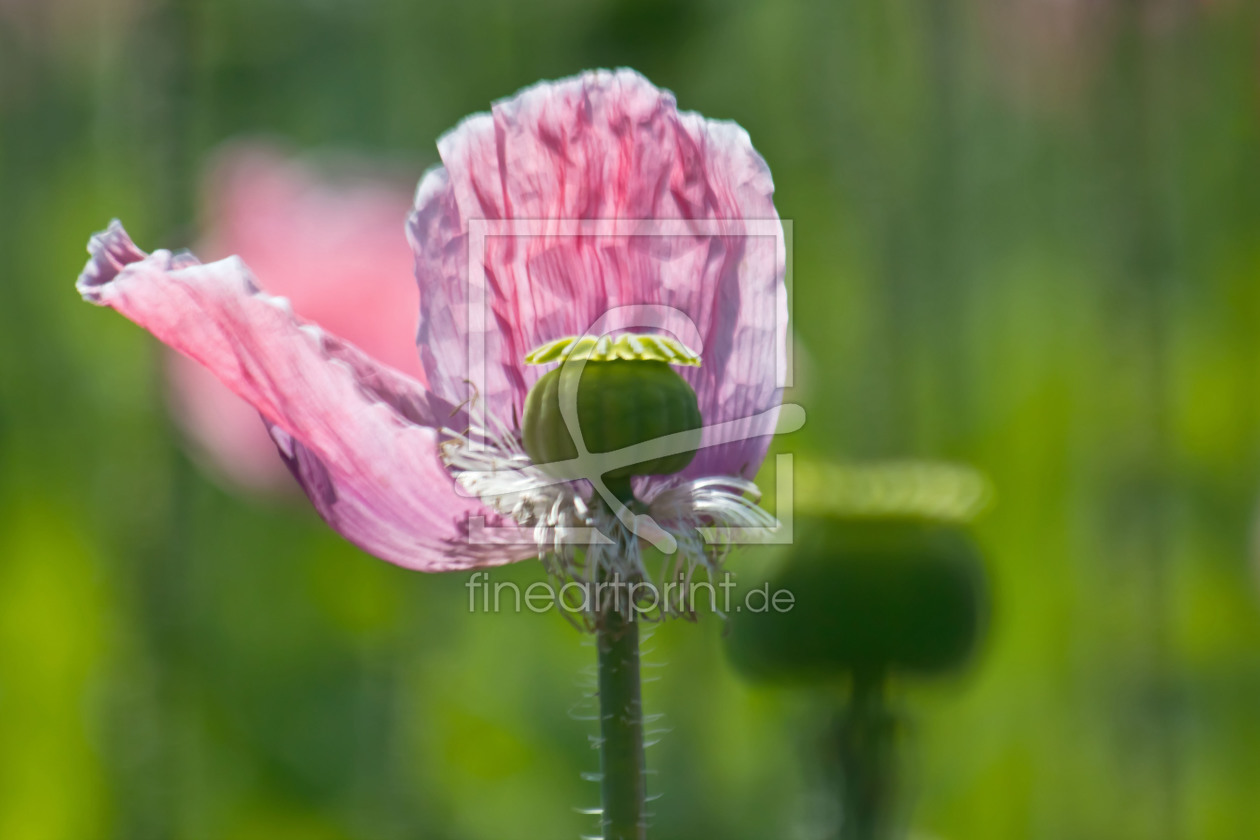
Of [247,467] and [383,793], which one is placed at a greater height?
[247,467]

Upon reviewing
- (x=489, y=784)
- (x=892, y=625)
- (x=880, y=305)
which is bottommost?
(x=489, y=784)

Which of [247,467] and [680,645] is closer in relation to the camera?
[247,467]

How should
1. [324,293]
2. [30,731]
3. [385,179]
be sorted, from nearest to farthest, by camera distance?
[324,293] < [385,179] < [30,731]

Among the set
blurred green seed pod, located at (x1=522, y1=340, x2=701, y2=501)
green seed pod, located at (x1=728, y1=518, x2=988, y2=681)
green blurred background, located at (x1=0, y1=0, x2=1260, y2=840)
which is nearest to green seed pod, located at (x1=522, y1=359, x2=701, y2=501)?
blurred green seed pod, located at (x1=522, y1=340, x2=701, y2=501)

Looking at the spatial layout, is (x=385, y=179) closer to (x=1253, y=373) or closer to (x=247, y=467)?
(x=247, y=467)

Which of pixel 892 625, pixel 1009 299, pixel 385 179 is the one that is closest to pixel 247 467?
pixel 385 179

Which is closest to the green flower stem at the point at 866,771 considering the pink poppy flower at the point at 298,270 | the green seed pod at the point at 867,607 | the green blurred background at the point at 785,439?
the green seed pod at the point at 867,607
